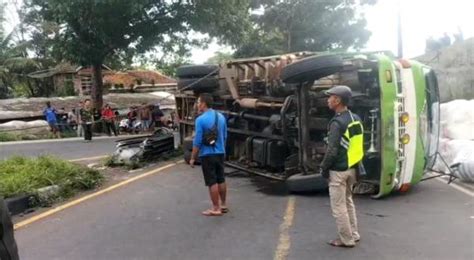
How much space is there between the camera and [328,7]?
104 feet

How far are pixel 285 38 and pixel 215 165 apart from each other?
84.3ft

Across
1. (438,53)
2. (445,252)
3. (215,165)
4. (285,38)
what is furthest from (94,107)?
(445,252)

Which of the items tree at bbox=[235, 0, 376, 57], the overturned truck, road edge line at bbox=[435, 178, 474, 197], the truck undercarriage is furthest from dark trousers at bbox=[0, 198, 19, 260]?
tree at bbox=[235, 0, 376, 57]

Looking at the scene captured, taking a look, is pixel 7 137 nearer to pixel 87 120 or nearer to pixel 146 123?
pixel 87 120

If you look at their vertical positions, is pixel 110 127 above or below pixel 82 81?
below

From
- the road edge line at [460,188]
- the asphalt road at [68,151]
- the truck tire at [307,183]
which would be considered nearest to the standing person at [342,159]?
the truck tire at [307,183]

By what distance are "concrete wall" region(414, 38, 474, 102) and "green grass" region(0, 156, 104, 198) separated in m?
12.6

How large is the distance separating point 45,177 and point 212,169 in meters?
3.09

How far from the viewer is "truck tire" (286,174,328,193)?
8.71m

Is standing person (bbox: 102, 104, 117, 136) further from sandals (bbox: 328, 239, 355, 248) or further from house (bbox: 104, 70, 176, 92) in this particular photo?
sandals (bbox: 328, 239, 355, 248)

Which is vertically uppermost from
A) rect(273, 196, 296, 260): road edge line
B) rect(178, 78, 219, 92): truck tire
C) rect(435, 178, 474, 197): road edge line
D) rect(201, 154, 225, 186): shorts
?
rect(178, 78, 219, 92): truck tire

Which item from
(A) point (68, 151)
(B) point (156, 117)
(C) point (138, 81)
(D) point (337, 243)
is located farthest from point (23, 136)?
(C) point (138, 81)

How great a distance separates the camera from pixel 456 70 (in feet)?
62.3

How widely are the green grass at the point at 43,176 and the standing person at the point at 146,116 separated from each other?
16085 millimetres
